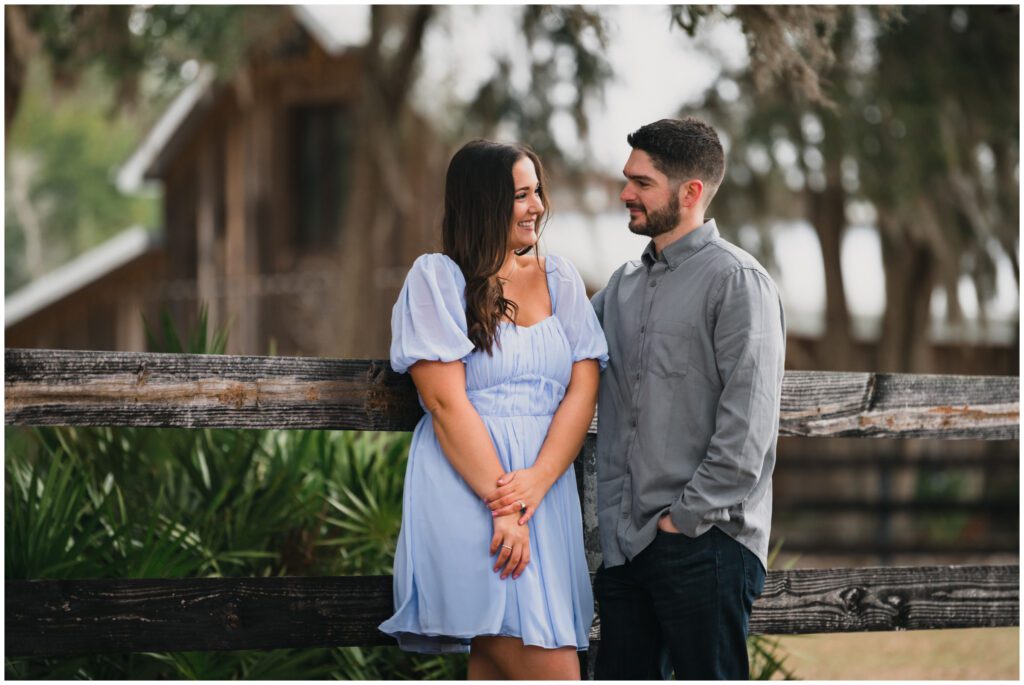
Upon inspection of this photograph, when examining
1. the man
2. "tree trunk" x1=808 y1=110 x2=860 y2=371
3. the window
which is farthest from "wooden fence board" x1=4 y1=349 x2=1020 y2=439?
the window

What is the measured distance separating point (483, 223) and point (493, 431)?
1.89ft

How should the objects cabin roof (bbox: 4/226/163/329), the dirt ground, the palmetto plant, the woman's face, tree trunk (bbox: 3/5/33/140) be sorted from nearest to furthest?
the woman's face
the palmetto plant
tree trunk (bbox: 3/5/33/140)
the dirt ground
cabin roof (bbox: 4/226/163/329)

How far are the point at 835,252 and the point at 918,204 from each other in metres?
2.35

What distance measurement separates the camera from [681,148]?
10.7 feet

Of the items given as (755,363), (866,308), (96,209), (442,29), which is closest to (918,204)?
(442,29)

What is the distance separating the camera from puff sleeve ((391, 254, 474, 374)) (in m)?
3.19

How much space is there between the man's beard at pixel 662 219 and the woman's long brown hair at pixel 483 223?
0.39 metres

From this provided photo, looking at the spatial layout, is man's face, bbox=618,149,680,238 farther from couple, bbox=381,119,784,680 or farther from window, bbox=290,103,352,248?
window, bbox=290,103,352,248

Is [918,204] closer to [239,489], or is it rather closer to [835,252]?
[835,252]

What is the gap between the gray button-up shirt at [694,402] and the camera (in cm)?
309

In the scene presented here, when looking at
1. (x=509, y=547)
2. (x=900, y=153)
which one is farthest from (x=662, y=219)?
(x=900, y=153)

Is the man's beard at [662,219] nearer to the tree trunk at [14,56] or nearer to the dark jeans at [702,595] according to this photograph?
the dark jeans at [702,595]

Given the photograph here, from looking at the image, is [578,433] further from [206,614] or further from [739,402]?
[206,614]

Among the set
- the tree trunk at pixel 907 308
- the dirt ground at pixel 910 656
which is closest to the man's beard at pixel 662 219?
the dirt ground at pixel 910 656
